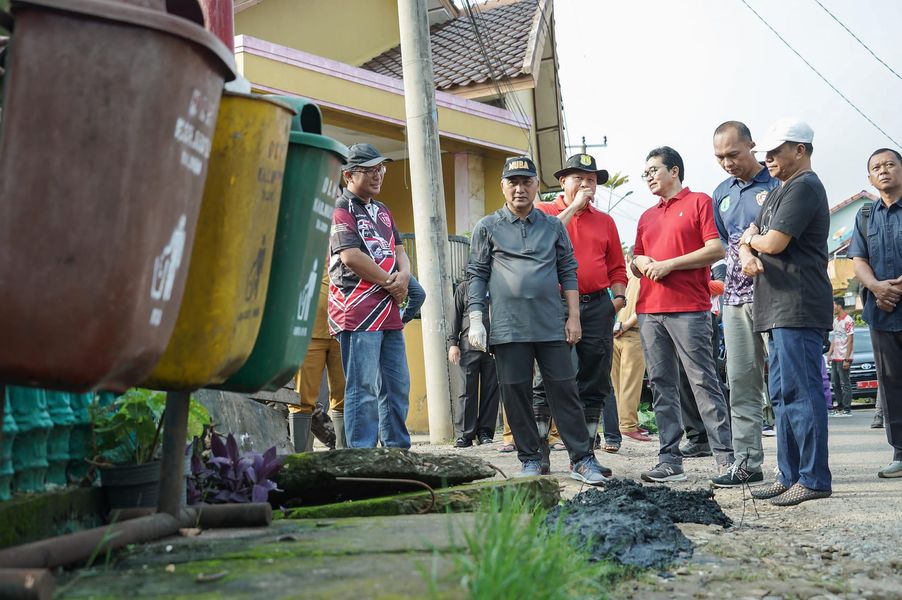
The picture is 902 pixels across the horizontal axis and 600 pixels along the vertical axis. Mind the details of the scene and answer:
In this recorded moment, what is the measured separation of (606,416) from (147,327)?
702cm

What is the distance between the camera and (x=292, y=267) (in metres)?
2.98

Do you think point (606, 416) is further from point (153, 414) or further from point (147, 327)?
point (147, 327)

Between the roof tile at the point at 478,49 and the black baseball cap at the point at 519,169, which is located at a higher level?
the roof tile at the point at 478,49

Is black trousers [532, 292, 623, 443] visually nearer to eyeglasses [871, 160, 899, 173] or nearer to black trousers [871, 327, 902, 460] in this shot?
black trousers [871, 327, 902, 460]

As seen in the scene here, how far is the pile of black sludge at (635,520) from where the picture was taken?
366 centimetres

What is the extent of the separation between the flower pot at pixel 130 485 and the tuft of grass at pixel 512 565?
1076 millimetres

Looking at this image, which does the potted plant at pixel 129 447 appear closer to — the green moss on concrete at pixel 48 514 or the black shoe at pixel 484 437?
the green moss on concrete at pixel 48 514

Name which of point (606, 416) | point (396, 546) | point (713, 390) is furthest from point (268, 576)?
point (606, 416)

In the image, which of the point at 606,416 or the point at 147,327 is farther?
the point at 606,416

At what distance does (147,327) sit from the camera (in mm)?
2154

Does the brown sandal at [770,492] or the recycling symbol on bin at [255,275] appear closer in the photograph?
the recycling symbol on bin at [255,275]

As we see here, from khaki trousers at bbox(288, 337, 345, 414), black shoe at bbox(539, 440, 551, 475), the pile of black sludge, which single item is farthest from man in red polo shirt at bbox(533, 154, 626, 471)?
the pile of black sludge

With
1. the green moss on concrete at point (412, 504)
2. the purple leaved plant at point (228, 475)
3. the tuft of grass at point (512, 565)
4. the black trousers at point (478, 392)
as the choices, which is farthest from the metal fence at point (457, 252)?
the tuft of grass at point (512, 565)

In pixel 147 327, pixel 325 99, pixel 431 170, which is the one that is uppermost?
pixel 325 99
